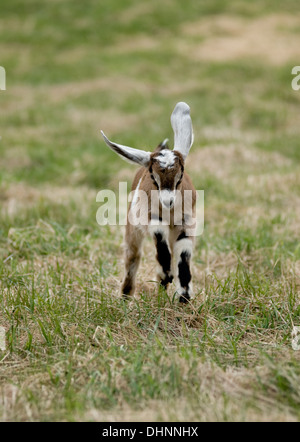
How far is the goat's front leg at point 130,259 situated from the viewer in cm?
415

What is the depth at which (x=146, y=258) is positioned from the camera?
5.34 m

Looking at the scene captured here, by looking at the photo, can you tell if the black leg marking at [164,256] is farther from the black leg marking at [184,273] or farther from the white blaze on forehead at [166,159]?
the white blaze on forehead at [166,159]

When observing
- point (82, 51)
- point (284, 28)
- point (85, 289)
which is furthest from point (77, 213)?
point (284, 28)

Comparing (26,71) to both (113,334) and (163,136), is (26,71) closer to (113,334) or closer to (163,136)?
(163,136)

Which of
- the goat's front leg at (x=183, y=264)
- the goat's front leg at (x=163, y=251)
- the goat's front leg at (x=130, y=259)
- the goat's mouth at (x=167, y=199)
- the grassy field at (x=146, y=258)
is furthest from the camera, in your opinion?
the goat's front leg at (x=130, y=259)

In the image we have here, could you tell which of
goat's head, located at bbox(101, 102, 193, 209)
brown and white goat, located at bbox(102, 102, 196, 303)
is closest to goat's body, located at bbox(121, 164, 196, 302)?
brown and white goat, located at bbox(102, 102, 196, 303)

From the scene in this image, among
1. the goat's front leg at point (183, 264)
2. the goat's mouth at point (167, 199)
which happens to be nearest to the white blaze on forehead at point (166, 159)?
the goat's mouth at point (167, 199)

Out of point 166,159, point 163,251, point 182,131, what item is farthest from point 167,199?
point 182,131

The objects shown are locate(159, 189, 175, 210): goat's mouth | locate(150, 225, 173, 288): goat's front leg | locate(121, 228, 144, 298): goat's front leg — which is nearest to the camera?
locate(159, 189, 175, 210): goat's mouth

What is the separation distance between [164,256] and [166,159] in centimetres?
64

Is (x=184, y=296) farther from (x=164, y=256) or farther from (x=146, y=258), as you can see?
(x=146, y=258)

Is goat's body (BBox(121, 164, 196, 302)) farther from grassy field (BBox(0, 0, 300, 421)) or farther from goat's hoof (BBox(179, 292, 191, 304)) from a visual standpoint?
grassy field (BBox(0, 0, 300, 421))

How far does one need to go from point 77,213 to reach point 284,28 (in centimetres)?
1584

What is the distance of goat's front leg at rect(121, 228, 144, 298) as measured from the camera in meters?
4.15
